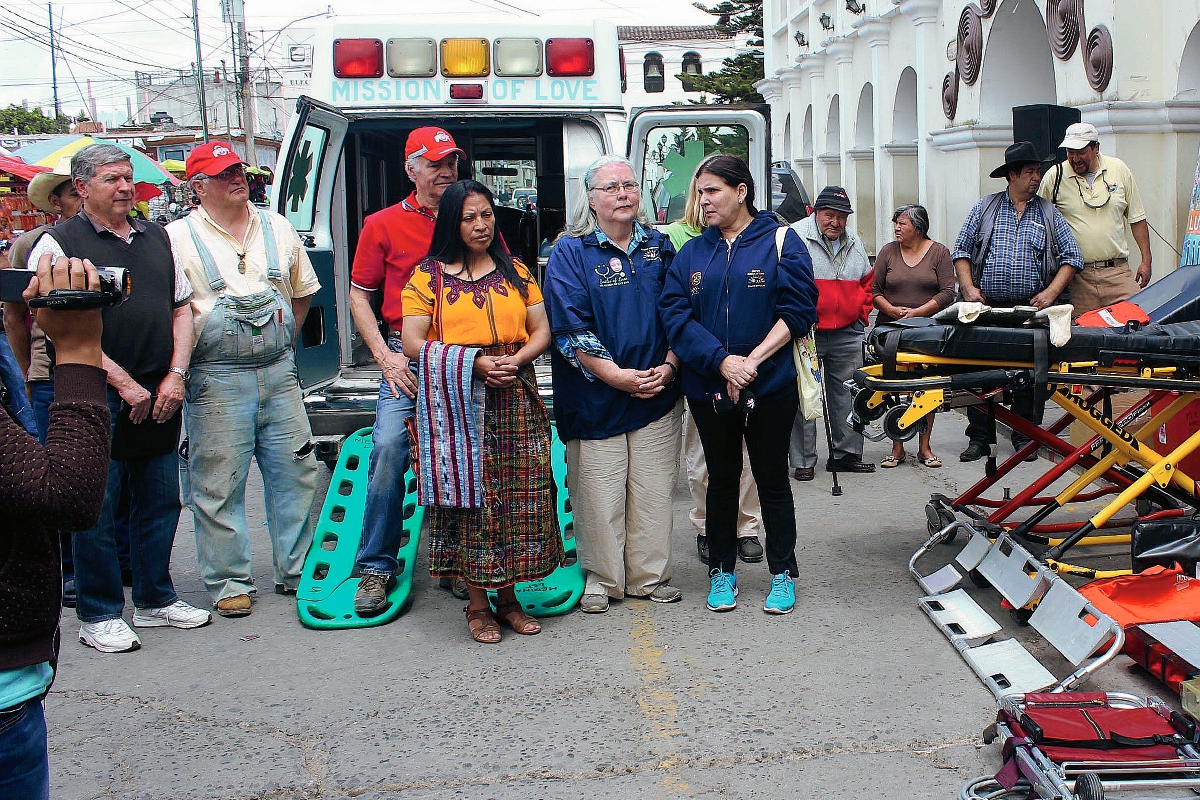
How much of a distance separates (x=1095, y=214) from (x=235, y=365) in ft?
17.3

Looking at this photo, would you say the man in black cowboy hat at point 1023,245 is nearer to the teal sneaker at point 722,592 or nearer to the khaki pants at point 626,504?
the teal sneaker at point 722,592

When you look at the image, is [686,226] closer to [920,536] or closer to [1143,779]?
[920,536]

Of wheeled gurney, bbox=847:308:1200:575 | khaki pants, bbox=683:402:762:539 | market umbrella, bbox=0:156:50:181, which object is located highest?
market umbrella, bbox=0:156:50:181

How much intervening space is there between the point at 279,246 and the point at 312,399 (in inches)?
53.1

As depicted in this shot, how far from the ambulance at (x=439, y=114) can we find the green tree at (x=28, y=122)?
48.1 metres

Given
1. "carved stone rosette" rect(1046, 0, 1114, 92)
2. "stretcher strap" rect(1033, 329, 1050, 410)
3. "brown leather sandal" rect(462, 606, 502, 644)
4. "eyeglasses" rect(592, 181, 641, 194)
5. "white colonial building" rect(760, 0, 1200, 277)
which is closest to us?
"stretcher strap" rect(1033, 329, 1050, 410)

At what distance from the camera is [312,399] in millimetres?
6219

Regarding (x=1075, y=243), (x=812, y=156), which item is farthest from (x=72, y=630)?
(x=812, y=156)

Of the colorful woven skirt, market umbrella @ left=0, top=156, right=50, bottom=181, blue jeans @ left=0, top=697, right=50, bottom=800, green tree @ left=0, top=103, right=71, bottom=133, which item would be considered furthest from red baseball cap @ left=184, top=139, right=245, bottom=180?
green tree @ left=0, top=103, right=71, bottom=133

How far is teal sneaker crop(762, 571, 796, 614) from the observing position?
4762 millimetres

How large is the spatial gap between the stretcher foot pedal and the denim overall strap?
1.24 meters

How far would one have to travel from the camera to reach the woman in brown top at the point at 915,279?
739 centimetres

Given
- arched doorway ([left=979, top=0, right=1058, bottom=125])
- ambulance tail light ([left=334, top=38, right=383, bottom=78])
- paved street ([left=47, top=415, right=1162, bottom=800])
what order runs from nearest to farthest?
paved street ([left=47, top=415, right=1162, bottom=800])
ambulance tail light ([left=334, top=38, right=383, bottom=78])
arched doorway ([left=979, top=0, right=1058, bottom=125])

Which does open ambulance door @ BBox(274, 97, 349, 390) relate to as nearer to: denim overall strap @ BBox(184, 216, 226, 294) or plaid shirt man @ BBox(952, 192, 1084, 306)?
denim overall strap @ BBox(184, 216, 226, 294)
